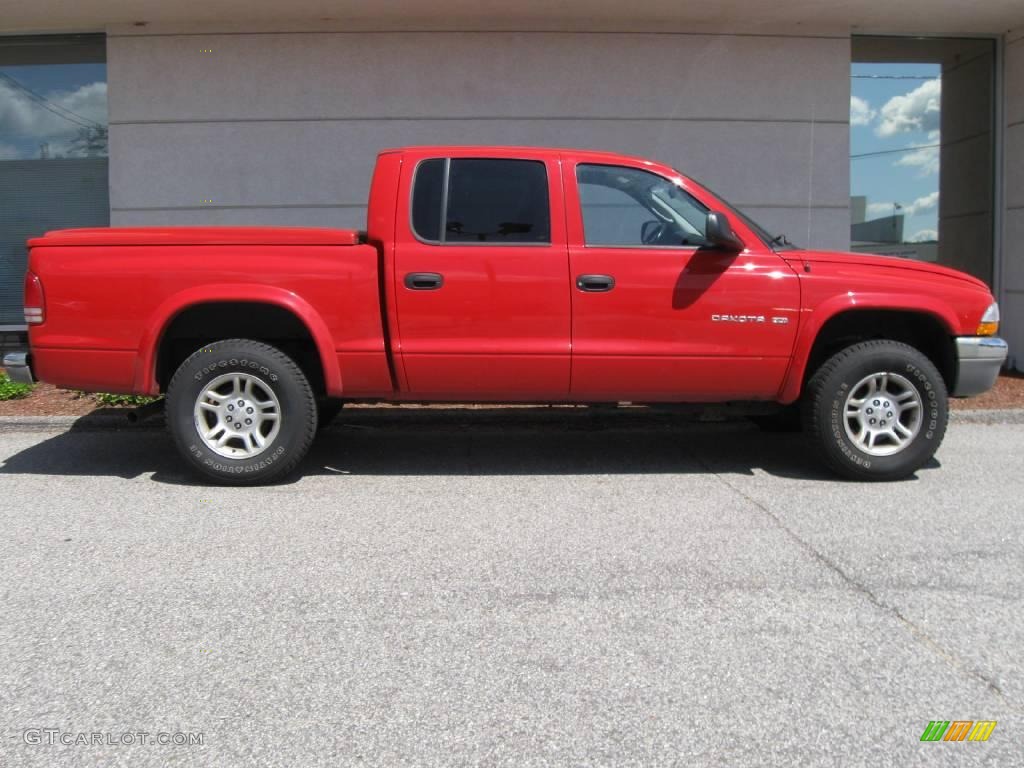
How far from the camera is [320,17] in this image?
9.01 metres

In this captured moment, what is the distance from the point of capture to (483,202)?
5.34 m

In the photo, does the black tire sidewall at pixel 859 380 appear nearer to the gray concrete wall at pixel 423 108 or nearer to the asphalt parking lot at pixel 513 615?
the asphalt parking lot at pixel 513 615

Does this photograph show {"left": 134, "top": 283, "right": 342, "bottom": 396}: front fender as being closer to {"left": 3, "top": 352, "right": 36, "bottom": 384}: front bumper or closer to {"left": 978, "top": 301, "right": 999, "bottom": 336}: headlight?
{"left": 3, "top": 352, "right": 36, "bottom": 384}: front bumper

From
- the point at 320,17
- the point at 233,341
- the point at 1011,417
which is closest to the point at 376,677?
the point at 233,341

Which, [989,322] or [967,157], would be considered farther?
[967,157]

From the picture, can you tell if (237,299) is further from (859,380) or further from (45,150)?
(45,150)

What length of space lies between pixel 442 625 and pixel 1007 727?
198cm

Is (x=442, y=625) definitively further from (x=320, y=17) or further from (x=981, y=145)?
(x=981, y=145)

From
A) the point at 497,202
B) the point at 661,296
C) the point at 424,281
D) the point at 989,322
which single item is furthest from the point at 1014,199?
the point at 424,281

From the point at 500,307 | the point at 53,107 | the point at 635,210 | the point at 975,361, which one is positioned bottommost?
the point at 975,361

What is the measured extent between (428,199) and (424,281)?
55cm

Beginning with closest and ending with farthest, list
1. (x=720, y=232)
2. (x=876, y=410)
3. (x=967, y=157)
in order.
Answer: (x=720, y=232)
(x=876, y=410)
(x=967, y=157)

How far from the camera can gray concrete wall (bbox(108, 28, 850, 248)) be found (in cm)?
918

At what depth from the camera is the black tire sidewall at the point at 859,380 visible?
5379 mm
